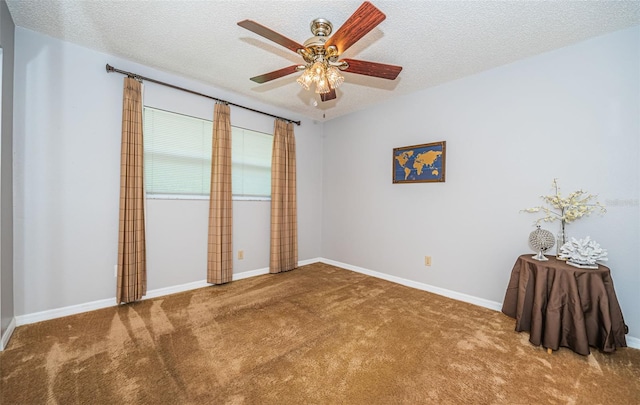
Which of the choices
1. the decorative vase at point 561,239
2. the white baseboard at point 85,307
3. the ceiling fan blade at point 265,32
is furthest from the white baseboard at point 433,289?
the ceiling fan blade at point 265,32

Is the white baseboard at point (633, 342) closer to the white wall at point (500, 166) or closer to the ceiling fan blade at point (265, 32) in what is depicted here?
the white wall at point (500, 166)

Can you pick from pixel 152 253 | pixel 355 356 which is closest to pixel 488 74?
pixel 355 356

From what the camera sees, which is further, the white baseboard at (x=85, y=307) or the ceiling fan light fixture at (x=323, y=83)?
the white baseboard at (x=85, y=307)

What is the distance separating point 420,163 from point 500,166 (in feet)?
2.72

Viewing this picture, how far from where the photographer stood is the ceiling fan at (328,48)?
56.9 inches

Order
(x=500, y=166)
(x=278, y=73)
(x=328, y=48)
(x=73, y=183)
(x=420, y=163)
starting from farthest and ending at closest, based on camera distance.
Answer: (x=420, y=163), (x=500, y=166), (x=73, y=183), (x=278, y=73), (x=328, y=48)

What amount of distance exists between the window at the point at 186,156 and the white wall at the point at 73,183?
0.16m

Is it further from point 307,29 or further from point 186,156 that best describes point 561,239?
point 186,156

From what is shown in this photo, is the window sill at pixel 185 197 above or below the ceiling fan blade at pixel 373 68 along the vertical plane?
below

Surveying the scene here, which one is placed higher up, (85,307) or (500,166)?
(500,166)

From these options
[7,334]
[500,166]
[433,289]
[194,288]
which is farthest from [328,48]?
[7,334]

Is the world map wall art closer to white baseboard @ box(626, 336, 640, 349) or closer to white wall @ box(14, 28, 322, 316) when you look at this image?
white baseboard @ box(626, 336, 640, 349)

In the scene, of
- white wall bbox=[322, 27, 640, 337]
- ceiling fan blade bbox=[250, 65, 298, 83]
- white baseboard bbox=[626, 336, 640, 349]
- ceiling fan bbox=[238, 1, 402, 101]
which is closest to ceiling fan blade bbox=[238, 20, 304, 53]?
ceiling fan bbox=[238, 1, 402, 101]

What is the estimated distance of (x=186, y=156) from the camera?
2971mm
